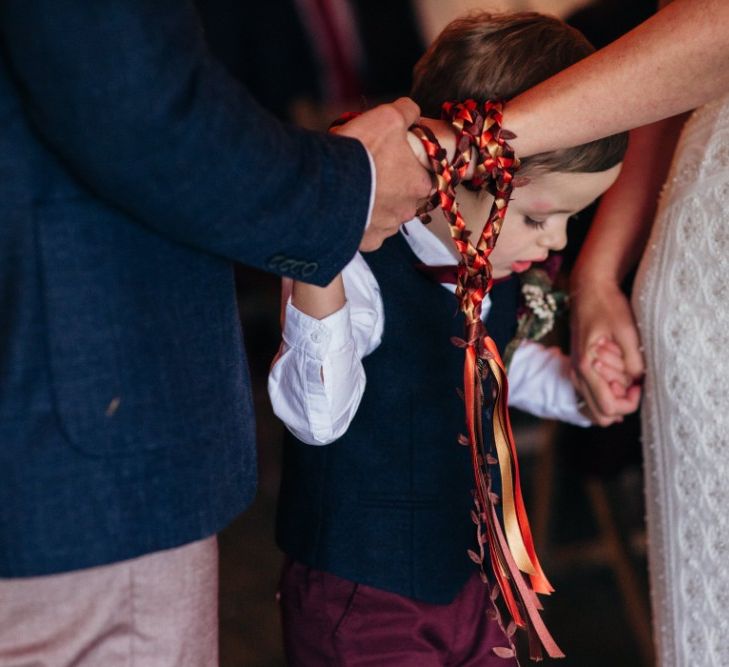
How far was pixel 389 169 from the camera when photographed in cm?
98

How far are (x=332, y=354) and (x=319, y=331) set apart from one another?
3 cm

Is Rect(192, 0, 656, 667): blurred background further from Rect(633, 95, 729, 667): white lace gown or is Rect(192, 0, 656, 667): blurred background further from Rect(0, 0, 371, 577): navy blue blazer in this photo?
Rect(0, 0, 371, 577): navy blue blazer

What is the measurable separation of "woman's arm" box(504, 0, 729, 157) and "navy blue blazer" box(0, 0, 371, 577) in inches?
12.1

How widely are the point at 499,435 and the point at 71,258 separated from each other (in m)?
0.53

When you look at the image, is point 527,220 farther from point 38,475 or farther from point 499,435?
point 38,475

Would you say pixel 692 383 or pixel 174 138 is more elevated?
pixel 174 138

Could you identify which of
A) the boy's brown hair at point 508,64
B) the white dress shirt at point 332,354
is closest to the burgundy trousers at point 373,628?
the white dress shirt at point 332,354

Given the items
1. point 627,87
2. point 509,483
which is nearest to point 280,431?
point 509,483

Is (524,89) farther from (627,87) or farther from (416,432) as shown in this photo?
(416,432)

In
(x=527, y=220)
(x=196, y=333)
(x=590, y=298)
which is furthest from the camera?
(x=590, y=298)

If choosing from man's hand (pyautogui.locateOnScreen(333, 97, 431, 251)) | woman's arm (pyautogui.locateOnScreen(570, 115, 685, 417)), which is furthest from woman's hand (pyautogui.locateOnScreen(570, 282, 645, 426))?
man's hand (pyautogui.locateOnScreen(333, 97, 431, 251))

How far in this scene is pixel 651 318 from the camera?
1270 mm

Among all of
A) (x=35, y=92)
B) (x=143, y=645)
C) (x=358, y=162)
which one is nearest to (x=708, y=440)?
(x=358, y=162)

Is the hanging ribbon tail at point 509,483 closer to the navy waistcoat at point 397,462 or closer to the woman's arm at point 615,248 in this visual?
the navy waistcoat at point 397,462
